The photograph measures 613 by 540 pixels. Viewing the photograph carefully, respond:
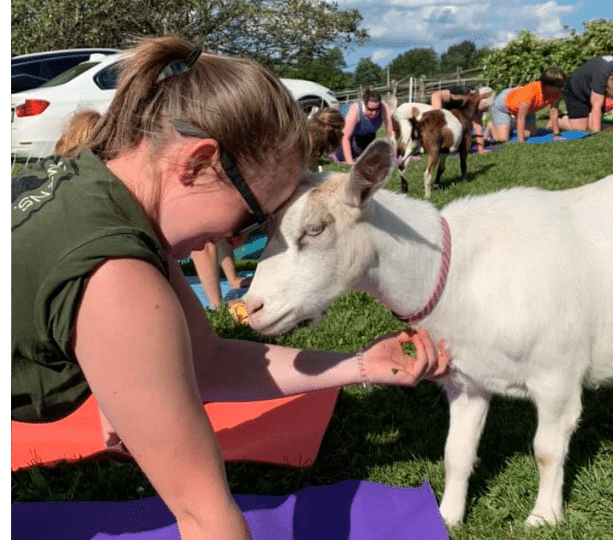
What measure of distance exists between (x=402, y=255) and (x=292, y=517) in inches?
44.5

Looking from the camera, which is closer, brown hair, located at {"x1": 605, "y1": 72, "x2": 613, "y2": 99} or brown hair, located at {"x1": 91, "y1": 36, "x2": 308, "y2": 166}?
brown hair, located at {"x1": 91, "y1": 36, "x2": 308, "y2": 166}

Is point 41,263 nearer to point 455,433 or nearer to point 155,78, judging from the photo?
point 155,78

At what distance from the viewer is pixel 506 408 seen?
3.63 meters

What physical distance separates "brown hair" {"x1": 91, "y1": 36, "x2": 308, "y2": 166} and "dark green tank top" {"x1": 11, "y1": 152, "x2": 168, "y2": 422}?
137mm

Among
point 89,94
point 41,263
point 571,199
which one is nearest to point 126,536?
point 41,263

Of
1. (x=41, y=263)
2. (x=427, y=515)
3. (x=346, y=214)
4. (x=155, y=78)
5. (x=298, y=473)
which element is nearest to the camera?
(x=41, y=263)

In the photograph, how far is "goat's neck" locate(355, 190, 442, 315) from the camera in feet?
8.25

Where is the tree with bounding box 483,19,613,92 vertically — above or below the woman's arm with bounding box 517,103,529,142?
below

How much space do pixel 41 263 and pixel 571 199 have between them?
83.0 inches

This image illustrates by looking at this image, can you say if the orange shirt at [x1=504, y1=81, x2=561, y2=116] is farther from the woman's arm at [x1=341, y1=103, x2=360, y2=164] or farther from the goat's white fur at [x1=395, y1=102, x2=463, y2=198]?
the woman's arm at [x1=341, y1=103, x2=360, y2=164]

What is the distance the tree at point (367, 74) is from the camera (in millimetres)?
44688

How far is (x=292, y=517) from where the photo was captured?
2816mm

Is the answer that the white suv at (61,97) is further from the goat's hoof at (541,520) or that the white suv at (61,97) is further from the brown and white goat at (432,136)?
the goat's hoof at (541,520)

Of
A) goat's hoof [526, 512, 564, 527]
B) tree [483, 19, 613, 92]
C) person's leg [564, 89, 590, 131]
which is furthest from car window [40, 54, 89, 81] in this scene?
tree [483, 19, 613, 92]
